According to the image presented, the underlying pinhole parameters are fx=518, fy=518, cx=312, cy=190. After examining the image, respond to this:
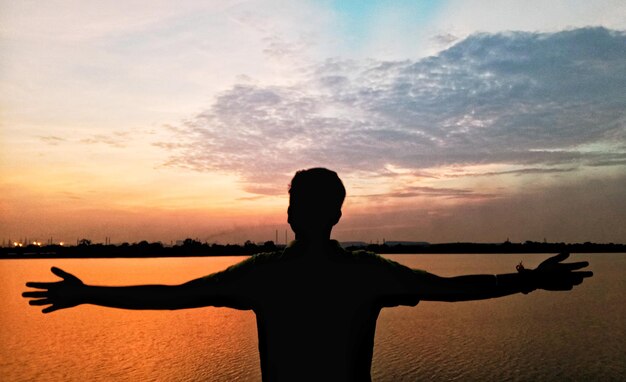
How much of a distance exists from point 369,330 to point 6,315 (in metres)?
45.9

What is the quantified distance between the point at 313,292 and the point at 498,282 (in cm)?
80

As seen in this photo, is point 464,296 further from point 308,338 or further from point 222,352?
point 222,352

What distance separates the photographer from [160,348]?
88.5 ft

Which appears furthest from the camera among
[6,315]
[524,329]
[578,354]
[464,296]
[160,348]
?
[6,315]

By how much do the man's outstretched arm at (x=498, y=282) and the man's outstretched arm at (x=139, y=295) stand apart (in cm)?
72

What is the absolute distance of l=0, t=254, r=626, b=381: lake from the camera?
20578mm

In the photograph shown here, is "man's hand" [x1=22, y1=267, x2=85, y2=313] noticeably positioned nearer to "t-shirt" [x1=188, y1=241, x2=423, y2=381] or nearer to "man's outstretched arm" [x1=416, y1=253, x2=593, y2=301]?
"t-shirt" [x1=188, y1=241, x2=423, y2=381]

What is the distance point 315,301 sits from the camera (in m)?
1.87

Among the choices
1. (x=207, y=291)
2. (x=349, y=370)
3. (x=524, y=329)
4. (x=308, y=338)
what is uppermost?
(x=207, y=291)

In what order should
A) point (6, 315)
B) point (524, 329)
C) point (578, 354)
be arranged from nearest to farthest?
point (578, 354), point (524, 329), point (6, 315)

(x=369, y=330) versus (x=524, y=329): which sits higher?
(x=369, y=330)

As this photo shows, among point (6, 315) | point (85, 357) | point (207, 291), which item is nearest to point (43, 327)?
point (6, 315)

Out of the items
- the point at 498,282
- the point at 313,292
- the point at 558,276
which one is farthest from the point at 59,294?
the point at 558,276

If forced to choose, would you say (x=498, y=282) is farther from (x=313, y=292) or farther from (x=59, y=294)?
(x=59, y=294)
